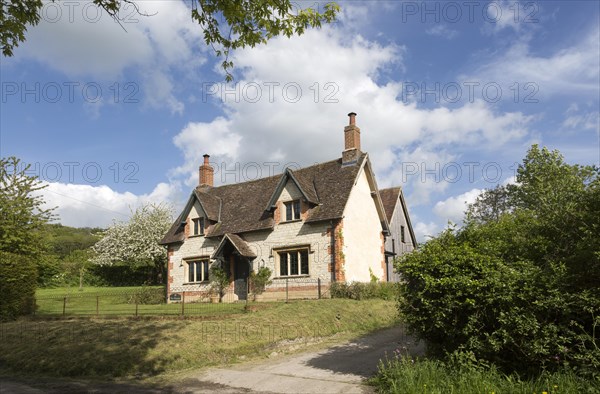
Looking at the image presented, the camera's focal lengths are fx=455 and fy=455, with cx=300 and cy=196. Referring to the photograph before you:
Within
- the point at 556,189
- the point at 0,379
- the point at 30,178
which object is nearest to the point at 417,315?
the point at 556,189

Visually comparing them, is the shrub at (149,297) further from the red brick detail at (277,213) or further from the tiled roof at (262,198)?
the red brick detail at (277,213)

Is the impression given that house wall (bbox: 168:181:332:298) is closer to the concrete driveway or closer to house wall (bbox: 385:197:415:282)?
house wall (bbox: 385:197:415:282)

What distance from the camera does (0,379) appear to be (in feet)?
38.0

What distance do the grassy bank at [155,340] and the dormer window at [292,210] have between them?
895 centimetres

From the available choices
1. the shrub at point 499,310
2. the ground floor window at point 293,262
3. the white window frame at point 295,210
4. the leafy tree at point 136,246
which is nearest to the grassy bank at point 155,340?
the shrub at point 499,310

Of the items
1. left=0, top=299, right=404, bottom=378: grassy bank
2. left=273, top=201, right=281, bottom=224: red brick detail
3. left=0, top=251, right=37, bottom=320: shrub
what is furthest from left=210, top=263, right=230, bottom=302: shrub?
left=0, top=299, right=404, bottom=378: grassy bank

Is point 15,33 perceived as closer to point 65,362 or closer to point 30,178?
point 65,362

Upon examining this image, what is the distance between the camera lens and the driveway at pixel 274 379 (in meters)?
9.71

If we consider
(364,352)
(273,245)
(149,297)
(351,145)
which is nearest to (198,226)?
(149,297)

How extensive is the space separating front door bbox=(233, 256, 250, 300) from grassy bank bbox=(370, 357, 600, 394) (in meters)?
19.6

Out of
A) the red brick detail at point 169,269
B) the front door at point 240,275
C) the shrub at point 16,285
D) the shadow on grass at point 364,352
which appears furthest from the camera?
the red brick detail at point 169,269

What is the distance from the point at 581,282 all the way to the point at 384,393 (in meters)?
3.96

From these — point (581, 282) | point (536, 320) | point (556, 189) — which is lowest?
point (536, 320)

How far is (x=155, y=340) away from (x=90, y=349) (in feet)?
5.66
